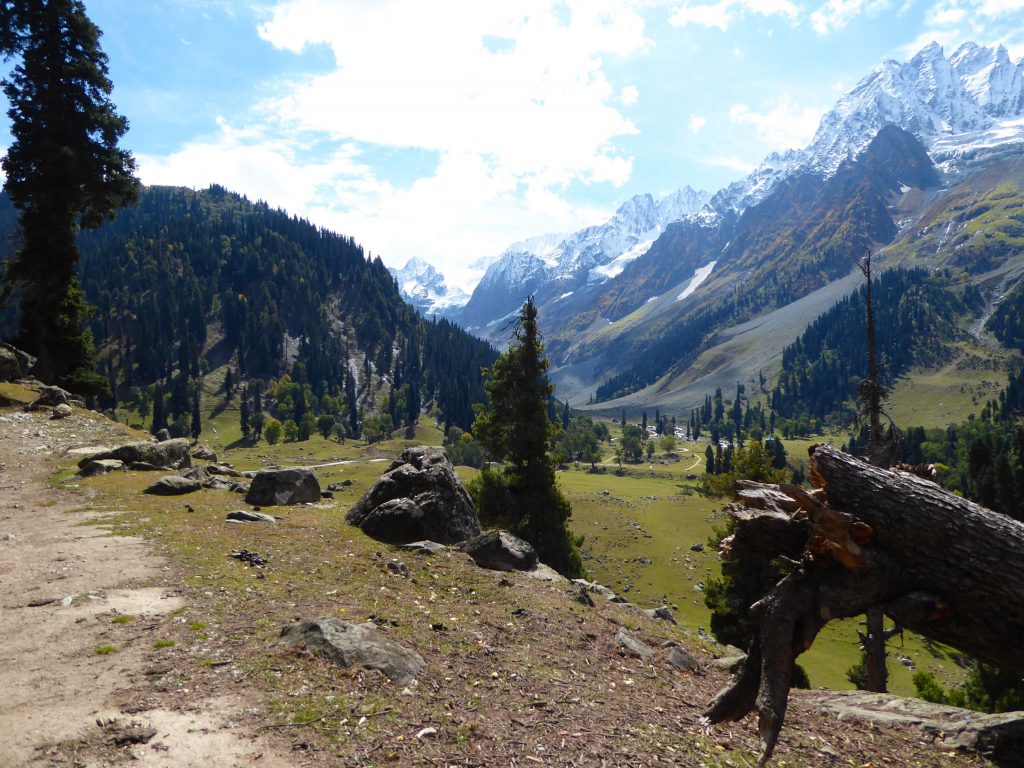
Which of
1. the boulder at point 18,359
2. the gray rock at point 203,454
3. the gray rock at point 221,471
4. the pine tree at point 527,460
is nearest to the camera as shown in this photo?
the gray rock at point 221,471

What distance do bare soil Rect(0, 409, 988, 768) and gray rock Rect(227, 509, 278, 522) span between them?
2949 mm

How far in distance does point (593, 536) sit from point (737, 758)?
98.5 metres

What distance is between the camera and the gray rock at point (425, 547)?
752 inches

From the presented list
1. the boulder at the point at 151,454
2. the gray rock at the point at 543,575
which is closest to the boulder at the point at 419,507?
the gray rock at the point at 543,575

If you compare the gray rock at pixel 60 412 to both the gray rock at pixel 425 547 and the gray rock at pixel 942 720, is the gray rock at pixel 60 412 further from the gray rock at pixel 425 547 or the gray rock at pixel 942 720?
the gray rock at pixel 942 720

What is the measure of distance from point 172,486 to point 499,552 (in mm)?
15102

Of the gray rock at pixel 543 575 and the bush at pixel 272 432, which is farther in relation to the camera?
the bush at pixel 272 432

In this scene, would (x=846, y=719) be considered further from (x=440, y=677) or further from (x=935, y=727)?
(x=440, y=677)

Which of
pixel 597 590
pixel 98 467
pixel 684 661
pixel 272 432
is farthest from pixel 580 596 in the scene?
pixel 272 432

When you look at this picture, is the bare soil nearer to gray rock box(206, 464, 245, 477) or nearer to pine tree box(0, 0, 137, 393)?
gray rock box(206, 464, 245, 477)

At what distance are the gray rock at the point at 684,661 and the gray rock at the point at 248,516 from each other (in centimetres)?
1535

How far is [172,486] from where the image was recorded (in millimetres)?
24297

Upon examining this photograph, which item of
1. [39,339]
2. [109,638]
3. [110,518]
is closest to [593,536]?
[39,339]

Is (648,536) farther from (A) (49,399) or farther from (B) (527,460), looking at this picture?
(A) (49,399)
